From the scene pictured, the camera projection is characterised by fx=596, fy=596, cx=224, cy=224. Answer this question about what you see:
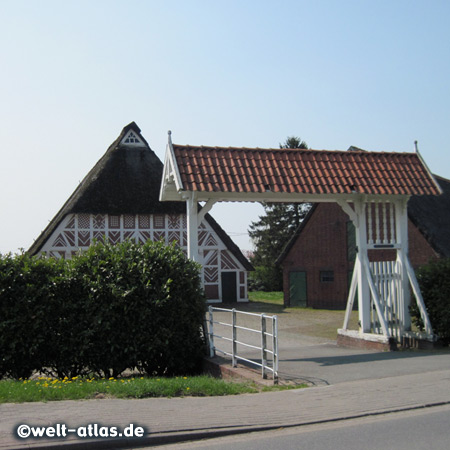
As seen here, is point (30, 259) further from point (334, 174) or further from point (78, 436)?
point (334, 174)

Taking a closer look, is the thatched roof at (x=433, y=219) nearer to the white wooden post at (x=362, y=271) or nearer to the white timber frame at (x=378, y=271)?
the white timber frame at (x=378, y=271)

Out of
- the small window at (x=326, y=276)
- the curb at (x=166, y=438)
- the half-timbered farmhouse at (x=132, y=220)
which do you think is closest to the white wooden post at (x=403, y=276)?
the curb at (x=166, y=438)

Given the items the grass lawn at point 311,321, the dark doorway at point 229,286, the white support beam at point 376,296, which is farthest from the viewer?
the dark doorway at point 229,286

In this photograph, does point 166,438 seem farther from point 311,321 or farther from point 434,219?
point 434,219

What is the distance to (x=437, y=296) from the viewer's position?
13.0m

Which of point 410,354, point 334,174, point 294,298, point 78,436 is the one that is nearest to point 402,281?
point 410,354

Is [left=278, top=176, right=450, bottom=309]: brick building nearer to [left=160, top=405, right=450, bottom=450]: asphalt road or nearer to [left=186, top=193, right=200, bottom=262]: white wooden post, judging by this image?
[left=186, top=193, right=200, bottom=262]: white wooden post

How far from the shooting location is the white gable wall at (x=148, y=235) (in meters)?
31.5

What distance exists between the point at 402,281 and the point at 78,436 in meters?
9.19

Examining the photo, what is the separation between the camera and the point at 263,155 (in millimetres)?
13117

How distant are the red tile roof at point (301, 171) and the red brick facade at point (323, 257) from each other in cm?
1748

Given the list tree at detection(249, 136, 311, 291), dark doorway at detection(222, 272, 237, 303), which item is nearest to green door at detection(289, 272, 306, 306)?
dark doorway at detection(222, 272, 237, 303)

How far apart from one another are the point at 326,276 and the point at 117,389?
82.9ft

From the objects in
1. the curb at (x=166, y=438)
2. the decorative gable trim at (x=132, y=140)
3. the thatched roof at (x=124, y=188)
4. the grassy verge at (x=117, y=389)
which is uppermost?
the decorative gable trim at (x=132, y=140)
